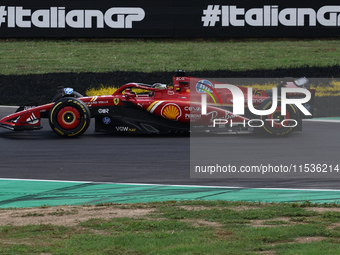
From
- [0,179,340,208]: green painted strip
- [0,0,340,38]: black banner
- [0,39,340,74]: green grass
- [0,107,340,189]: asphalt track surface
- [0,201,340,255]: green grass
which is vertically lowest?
[0,201,340,255]: green grass

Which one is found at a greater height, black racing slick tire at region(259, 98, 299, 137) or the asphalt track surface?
black racing slick tire at region(259, 98, 299, 137)

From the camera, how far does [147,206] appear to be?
5816mm

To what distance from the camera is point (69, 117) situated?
34.7 feet

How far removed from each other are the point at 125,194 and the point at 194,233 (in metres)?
2.04

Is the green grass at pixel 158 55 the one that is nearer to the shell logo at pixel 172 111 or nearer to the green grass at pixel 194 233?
the shell logo at pixel 172 111

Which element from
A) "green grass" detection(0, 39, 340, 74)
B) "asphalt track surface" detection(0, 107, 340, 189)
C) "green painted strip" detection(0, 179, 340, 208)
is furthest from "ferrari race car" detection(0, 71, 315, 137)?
"green grass" detection(0, 39, 340, 74)

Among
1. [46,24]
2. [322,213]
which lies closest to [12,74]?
A: [46,24]

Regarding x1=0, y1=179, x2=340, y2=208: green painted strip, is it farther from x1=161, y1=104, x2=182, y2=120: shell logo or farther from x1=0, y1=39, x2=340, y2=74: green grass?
x1=0, y1=39, x2=340, y2=74: green grass

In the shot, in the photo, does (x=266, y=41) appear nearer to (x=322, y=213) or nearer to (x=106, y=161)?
(x=106, y=161)

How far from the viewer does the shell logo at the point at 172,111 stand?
1060cm

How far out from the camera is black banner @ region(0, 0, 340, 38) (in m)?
20.9

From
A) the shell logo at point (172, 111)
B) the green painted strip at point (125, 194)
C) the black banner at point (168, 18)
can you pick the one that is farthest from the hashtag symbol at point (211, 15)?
the green painted strip at point (125, 194)

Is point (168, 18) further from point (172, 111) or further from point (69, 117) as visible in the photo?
point (69, 117)

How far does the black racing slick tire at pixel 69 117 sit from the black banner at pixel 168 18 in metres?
11.3
